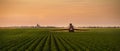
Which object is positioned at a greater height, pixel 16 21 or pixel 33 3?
pixel 33 3

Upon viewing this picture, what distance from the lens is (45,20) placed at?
23.5m

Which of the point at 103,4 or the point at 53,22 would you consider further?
the point at 53,22

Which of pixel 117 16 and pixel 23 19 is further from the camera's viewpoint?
pixel 23 19

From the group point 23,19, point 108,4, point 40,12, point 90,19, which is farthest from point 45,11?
point 108,4

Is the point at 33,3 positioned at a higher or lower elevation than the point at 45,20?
higher

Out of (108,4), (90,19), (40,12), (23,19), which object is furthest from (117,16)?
(23,19)

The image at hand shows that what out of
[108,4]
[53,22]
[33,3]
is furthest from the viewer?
[53,22]

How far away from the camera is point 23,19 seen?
23.7m

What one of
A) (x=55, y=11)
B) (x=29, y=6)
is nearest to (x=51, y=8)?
(x=55, y=11)

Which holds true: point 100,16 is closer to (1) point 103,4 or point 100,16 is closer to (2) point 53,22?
(1) point 103,4

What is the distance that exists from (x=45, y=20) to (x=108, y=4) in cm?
673

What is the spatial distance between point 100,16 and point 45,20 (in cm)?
553

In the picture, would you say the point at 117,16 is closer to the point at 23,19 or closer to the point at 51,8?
the point at 51,8

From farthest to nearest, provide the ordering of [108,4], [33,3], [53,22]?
[53,22] < [33,3] < [108,4]
